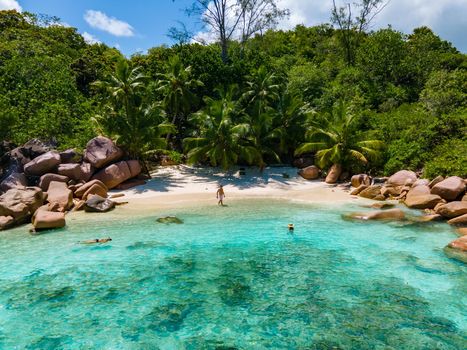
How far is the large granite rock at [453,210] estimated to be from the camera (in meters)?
18.0

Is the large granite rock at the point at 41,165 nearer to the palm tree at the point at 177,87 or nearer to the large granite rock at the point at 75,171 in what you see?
the large granite rock at the point at 75,171

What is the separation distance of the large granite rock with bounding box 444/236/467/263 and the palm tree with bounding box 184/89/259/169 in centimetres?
1687

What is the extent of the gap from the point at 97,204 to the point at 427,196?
18.5 m

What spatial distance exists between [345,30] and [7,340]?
5556cm

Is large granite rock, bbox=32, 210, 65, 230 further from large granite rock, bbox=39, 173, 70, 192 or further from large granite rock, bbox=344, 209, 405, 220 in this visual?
large granite rock, bbox=344, 209, 405, 220

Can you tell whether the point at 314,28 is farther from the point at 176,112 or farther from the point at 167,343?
the point at 167,343

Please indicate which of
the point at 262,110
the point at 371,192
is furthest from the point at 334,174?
the point at 262,110

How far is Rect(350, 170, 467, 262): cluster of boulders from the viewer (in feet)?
57.8

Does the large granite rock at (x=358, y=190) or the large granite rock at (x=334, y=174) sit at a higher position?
the large granite rock at (x=334, y=174)

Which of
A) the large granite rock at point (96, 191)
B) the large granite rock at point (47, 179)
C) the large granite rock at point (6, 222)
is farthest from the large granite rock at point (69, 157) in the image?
the large granite rock at point (6, 222)

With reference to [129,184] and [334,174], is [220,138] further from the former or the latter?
[334,174]

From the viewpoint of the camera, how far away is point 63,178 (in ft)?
79.9

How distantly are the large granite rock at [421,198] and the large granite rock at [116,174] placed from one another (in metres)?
18.2

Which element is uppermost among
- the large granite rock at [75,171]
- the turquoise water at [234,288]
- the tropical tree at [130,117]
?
the tropical tree at [130,117]
